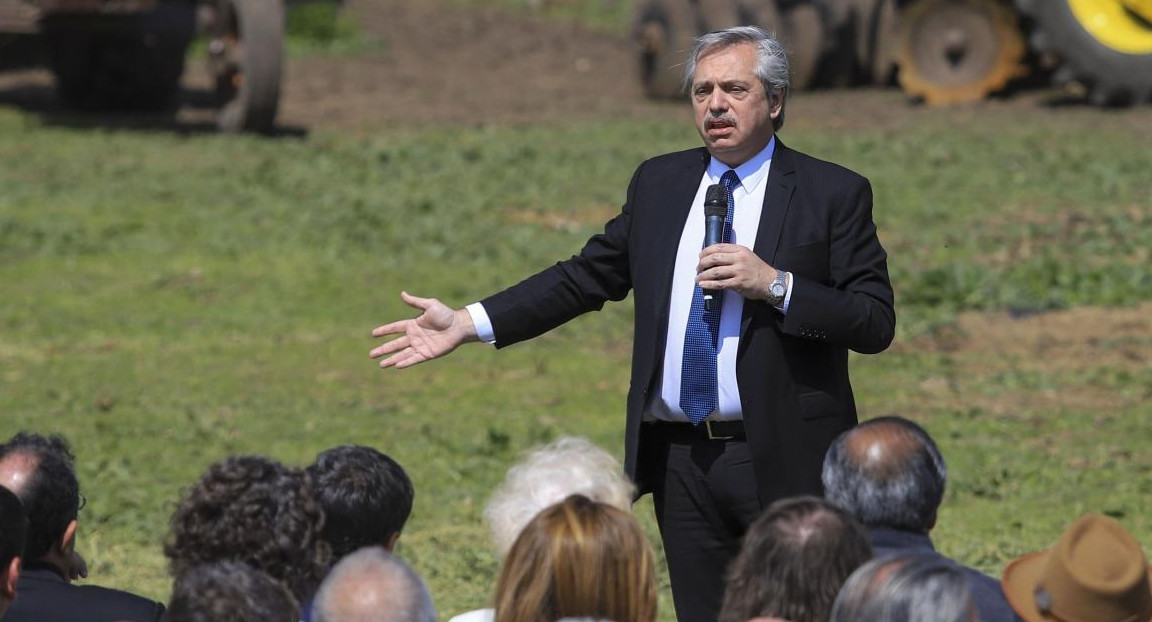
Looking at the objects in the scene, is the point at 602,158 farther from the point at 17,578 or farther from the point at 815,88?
the point at 17,578

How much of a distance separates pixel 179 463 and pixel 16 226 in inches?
237

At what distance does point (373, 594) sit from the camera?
11.7 feet

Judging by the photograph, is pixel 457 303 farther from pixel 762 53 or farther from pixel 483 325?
pixel 762 53

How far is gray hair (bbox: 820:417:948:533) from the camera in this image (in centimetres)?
410

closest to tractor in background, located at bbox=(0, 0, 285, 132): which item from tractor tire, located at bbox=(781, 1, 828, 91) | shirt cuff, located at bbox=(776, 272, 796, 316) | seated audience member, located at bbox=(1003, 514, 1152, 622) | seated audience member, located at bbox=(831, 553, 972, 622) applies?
tractor tire, located at bbox=(781, 1, 828, 91)

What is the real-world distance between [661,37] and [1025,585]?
17.8 meters

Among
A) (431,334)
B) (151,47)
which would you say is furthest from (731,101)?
(151,47)

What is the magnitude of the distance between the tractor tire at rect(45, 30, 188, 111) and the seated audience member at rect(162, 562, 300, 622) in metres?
16.9

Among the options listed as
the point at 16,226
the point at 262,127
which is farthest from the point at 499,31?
the point at 16,226

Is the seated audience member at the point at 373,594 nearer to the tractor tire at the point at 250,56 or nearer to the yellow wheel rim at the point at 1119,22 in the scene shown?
the tractor tire at the point at 250,56

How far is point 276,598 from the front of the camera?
12.1 feet

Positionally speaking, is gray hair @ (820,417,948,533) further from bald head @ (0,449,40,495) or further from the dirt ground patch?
the dirt ground patch

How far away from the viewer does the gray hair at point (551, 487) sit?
4242 millimetres

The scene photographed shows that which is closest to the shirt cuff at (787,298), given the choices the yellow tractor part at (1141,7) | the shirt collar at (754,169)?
the shirt collar at (754,169)
